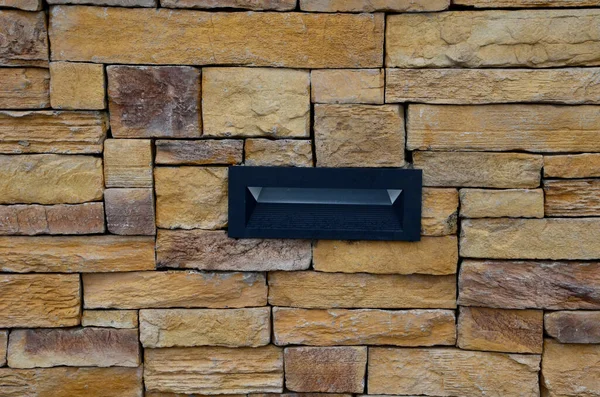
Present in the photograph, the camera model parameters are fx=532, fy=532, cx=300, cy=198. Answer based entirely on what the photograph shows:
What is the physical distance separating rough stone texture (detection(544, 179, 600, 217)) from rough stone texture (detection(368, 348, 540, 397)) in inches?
23.0

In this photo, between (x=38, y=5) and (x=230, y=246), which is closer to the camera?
(x=38, y=5)

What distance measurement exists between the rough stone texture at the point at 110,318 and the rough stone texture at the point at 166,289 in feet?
0.07

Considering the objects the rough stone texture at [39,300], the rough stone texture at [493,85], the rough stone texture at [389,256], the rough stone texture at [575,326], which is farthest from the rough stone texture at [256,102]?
the rough stone texture at [575,326]

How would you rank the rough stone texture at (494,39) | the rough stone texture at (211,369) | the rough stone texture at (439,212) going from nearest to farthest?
the rough stone texture at (494,39), the rough stone texture at (439,212), the rough stone texture at (211,369)

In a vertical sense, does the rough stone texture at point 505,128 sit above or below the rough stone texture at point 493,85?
below

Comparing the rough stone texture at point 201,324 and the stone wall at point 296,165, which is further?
the rough stone texture at point 201,324

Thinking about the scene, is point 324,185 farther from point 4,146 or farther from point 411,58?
point 4,146

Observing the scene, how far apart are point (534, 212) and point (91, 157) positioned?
65.0 inches

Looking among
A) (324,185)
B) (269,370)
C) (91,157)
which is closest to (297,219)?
(324,185)

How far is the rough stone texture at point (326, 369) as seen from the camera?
208cm

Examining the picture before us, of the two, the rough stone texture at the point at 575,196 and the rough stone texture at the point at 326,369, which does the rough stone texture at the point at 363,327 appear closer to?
the rough stone texture at the point at 326,369

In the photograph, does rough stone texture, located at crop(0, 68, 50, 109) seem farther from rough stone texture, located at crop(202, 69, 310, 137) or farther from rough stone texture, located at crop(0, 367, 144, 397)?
rough stone texture, located at crop(0, 367, 144, 397)

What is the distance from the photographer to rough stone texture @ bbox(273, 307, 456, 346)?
2051mm

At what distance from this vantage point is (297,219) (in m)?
2.01
